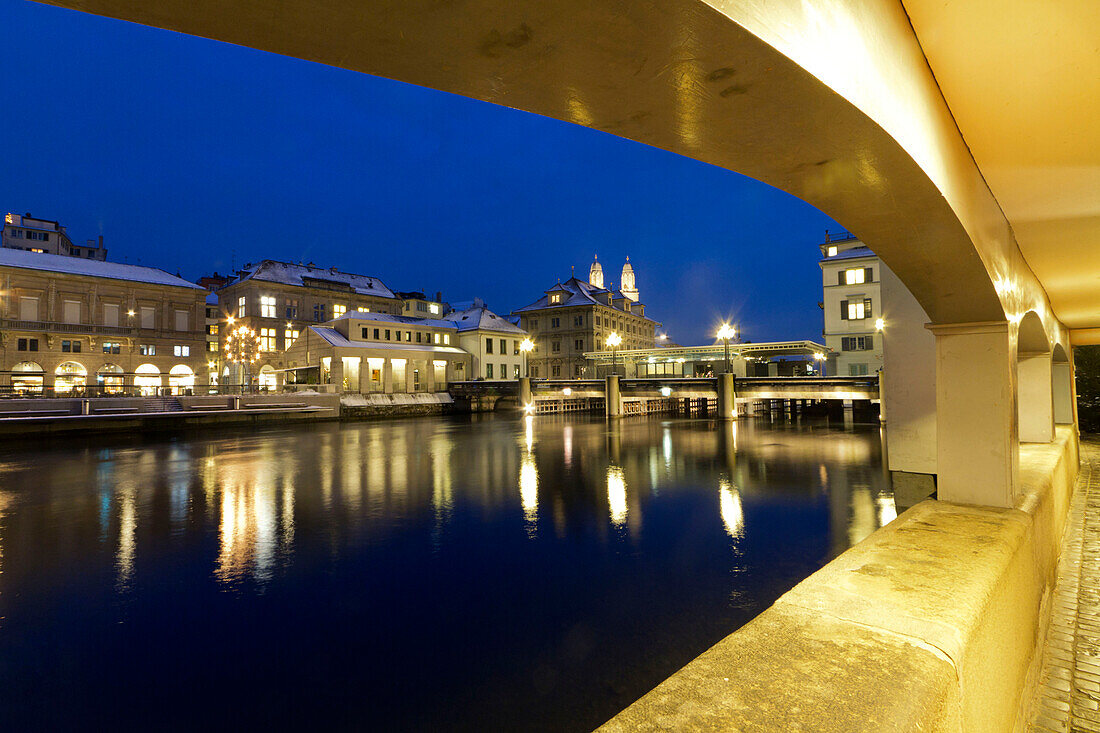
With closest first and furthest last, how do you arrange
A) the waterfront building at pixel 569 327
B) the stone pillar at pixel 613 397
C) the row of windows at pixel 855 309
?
1. the row of windows at pixel 855 309
2. the stone pillar at pixel 613 397
3. the waterfront building at pixel 569 327

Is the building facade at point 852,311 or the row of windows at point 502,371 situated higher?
the building facade at point 852,311

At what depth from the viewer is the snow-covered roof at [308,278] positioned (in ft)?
201

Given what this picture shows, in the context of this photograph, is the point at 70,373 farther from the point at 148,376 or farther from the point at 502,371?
the point at 502,371

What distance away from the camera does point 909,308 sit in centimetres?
916

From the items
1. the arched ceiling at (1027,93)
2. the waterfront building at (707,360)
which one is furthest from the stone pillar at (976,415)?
the waterfront building at (707,360)

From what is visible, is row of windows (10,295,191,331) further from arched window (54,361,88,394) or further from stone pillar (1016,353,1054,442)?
stone pillar (1016,353,1054,442)

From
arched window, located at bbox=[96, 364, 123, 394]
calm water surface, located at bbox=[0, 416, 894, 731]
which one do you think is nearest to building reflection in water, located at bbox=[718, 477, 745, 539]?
calm water surface, located at bbox=[0, 416, 894, 731]

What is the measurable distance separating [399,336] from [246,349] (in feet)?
58.2

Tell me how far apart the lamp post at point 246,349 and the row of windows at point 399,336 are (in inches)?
572

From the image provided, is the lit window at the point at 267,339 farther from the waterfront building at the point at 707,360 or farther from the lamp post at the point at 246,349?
the waterfront building at the point at 707,360

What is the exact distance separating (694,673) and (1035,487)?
7107 mm

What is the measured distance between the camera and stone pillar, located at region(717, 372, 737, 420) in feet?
141

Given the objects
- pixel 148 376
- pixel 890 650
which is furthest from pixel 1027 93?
pixel 148 376

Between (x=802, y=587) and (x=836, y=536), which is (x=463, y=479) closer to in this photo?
(x=836, y=536)
